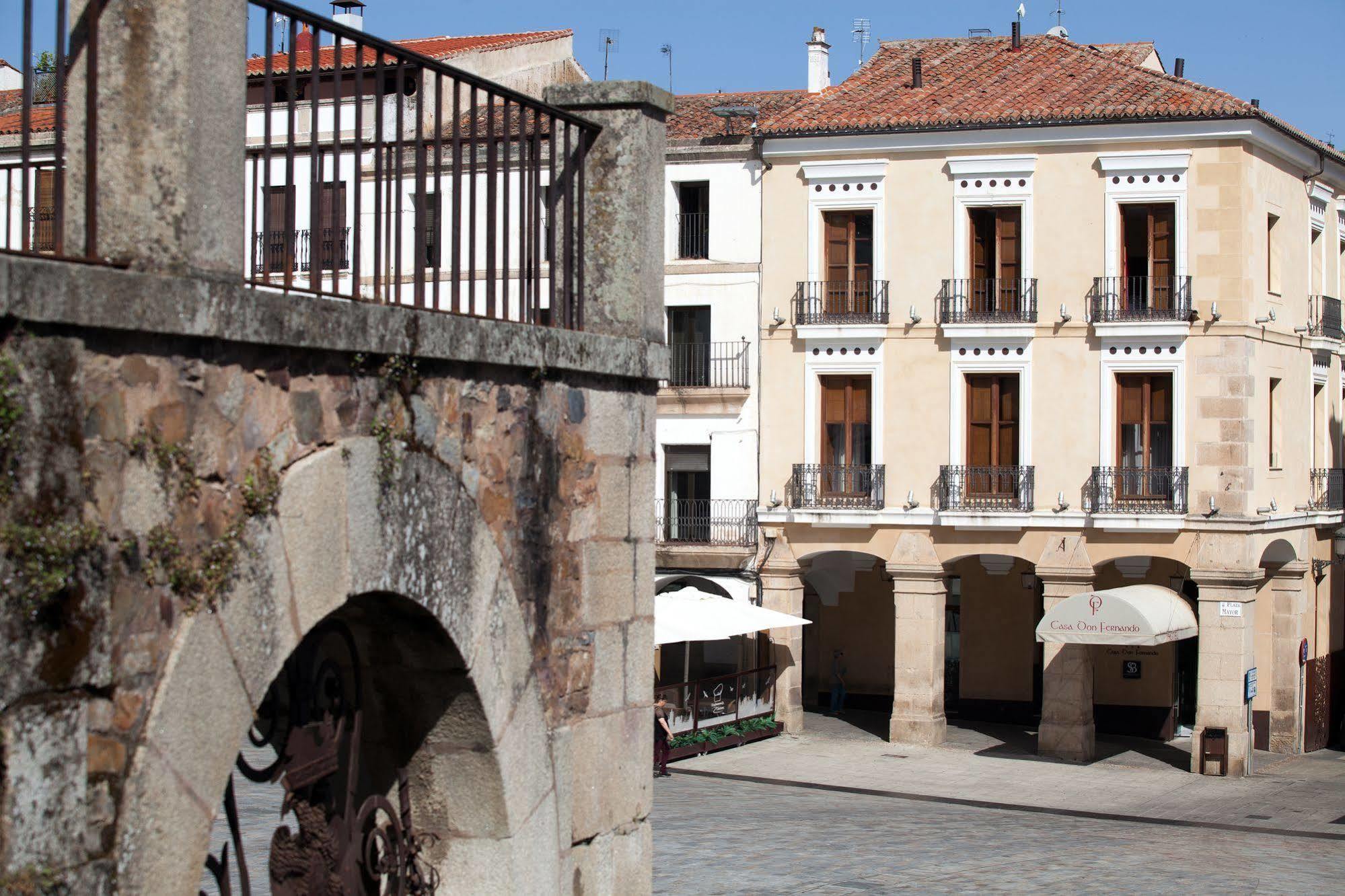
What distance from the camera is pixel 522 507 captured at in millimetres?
6160

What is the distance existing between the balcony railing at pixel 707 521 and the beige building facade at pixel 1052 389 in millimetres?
356

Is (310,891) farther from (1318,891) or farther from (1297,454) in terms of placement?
(1297,454)

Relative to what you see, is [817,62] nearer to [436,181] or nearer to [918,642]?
[918,642]

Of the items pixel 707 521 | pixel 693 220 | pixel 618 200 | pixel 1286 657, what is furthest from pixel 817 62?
pixel 618 200

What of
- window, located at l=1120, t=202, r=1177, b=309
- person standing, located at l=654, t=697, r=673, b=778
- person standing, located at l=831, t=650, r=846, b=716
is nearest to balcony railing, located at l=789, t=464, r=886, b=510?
person standing, located at l=831, t=650, r=846, b=716

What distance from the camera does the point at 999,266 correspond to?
3102cm

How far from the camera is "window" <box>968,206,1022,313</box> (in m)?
31.0

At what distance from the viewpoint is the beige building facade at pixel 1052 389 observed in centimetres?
2973

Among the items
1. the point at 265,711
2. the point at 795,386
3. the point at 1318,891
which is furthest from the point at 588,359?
the point at 795,386

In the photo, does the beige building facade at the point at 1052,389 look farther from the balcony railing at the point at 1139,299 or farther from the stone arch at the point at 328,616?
the stone arch at the point at 328,616

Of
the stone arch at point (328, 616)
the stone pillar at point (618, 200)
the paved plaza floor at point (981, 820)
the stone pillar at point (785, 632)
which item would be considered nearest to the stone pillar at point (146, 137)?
the stone arch at point (328, 616)

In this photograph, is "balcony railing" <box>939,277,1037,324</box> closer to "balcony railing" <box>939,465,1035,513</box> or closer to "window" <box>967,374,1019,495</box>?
"window" <box>967,374,1019,495</box>

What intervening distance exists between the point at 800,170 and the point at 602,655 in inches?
1020

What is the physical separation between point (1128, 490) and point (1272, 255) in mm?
5243
